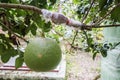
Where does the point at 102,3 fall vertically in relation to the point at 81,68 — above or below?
above

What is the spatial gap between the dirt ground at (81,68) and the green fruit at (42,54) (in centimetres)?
427

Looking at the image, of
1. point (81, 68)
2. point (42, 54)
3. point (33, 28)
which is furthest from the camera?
point (81, 68)

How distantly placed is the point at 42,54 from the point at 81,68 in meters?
4.99

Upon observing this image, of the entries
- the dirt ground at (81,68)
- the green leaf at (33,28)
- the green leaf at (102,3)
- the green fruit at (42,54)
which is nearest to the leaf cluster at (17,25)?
the green leaf at (33,28)

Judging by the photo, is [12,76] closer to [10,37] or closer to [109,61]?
[109,61]

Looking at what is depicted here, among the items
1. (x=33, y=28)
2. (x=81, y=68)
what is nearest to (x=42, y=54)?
(x=33, y=28)

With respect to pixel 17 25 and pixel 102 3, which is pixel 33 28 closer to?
pixel 17 25

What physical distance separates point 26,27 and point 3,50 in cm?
13

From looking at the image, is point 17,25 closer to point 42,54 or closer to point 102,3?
point 102,3

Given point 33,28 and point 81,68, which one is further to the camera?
point 81,68

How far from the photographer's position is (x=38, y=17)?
3.19 feet

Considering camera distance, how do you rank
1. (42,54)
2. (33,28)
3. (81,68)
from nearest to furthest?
(42,54)
(33,28)
(81,68)

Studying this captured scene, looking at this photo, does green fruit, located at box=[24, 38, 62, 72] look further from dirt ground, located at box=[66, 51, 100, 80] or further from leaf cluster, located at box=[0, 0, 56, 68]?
dirt ground, located at box=[66, 51, 100, 80]

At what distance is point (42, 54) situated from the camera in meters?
0.57
